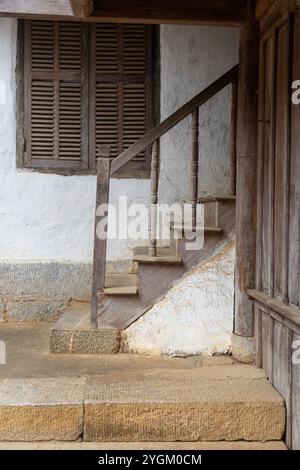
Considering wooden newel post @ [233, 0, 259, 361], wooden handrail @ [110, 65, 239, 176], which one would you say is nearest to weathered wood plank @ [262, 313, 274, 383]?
wooden newel post @ [233, 0, 259, 361]

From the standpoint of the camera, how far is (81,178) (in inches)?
198

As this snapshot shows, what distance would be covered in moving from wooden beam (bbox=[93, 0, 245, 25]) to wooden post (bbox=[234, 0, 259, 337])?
12 cm

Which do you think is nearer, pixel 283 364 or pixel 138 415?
pixel 138 415

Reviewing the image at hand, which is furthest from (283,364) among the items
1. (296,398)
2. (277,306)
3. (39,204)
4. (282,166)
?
(39,204)

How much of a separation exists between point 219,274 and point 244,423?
119 centimetres

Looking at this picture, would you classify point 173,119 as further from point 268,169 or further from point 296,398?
point 296,398

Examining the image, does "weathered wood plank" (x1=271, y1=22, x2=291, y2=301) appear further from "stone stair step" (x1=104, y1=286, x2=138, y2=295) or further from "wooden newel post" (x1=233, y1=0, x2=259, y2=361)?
"stone stair step" (x1=104, y1=286, x2=138, y2=295)

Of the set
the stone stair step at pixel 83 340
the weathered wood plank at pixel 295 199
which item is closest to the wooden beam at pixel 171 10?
the weathered wood plank at pixel 295 199

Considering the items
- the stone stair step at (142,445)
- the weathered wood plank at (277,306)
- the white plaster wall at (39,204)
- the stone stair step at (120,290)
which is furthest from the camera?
the white plaster wall at (39,204)

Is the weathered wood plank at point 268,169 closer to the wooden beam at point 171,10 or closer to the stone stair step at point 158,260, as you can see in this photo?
the wooden beam at point 171,10

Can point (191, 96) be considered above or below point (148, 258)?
above

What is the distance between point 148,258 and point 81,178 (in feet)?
4.88

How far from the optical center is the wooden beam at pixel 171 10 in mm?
3699

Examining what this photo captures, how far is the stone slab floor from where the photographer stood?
2975 mm
